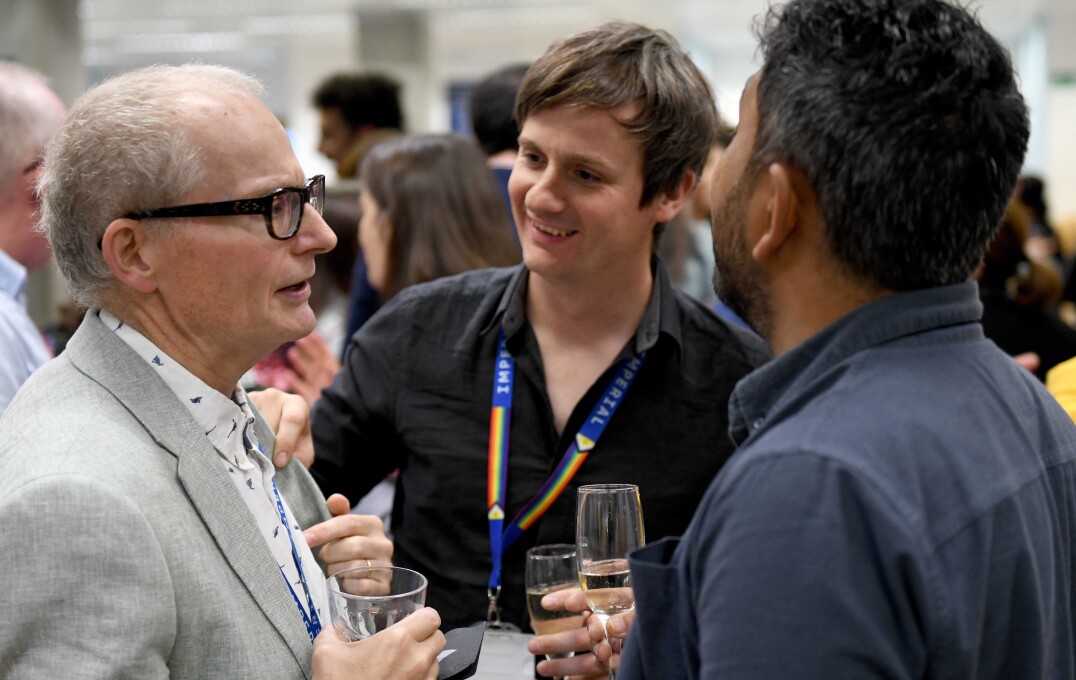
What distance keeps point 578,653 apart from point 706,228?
456 cm

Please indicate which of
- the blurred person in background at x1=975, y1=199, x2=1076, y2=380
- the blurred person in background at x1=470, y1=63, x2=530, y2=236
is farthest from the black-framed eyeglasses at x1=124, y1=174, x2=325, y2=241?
the blurred person in background at x1=975, y1=199, x2=1076, y2=380

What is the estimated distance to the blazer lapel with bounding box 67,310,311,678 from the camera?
4.96 feet

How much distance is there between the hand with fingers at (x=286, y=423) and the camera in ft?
6.52

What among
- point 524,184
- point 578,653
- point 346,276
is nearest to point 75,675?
point 578,653

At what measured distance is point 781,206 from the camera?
3.97ft

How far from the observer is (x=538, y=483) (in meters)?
2.28

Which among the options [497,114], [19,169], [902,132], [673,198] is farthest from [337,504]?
[497,114]

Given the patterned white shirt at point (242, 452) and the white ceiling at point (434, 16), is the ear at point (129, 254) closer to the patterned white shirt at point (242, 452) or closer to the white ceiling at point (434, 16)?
the patterned white shirt at point (242, 452)

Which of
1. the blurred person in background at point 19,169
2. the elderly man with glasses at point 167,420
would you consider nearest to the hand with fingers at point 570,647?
the elderly man with glasses at point 167,420

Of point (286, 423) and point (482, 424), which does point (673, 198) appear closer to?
point (482, 424)

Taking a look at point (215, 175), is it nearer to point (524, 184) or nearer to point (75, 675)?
point (75, 675)

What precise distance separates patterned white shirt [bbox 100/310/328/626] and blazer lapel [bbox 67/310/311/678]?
2cm

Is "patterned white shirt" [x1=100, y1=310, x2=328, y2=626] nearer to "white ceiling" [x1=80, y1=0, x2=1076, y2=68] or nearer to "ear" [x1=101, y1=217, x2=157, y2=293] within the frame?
"ear" [x1=101, y1=217, x2=157, y2=293]

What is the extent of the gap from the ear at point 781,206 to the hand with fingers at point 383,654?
731 mm
